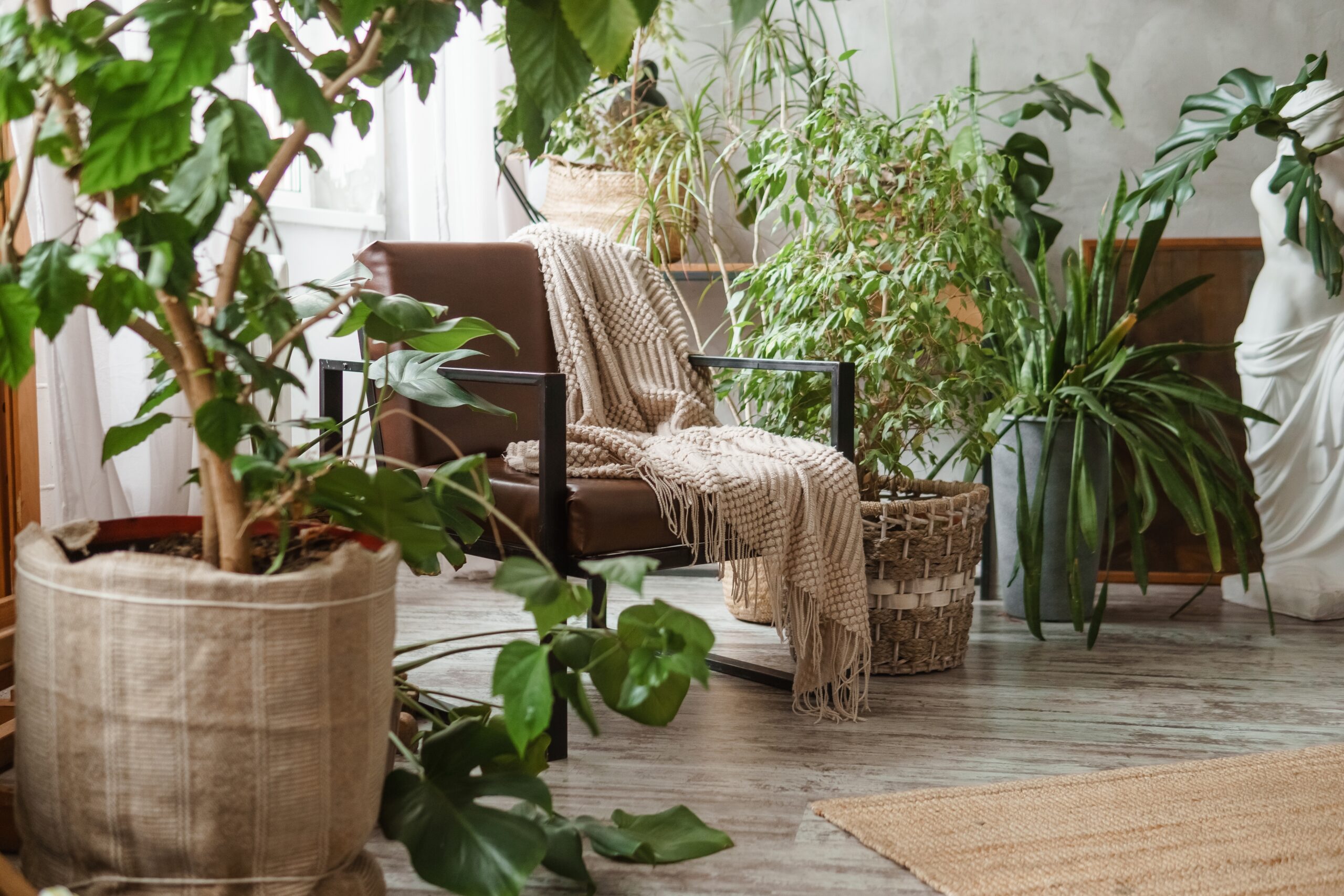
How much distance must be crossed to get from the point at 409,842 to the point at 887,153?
5.34 feet

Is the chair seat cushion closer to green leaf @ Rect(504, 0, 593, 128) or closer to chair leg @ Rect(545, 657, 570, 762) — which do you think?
chair leg @ Rect(545, 657, 570, 762)

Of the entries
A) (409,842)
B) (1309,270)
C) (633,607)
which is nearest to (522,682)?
(633,607)

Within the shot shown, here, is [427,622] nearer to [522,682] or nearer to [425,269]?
[425,269]

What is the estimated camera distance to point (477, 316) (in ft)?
7.65

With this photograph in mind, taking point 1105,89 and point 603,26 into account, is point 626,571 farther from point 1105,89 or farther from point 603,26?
point 1105,89

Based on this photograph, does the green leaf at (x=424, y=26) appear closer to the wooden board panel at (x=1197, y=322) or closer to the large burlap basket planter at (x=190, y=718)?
the large burlap basket planter at (x=190, y=718)

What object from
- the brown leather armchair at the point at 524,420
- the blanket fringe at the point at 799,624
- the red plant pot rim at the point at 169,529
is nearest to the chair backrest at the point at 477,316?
the brown leather armchair at the point at 524,420

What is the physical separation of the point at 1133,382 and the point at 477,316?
4.75ft

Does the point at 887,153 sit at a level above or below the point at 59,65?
above

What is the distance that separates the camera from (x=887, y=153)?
238 centimetres

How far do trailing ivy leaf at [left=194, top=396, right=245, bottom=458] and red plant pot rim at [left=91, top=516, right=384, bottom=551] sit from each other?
210 millimetres

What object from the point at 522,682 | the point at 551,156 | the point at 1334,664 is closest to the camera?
the point at 522,682

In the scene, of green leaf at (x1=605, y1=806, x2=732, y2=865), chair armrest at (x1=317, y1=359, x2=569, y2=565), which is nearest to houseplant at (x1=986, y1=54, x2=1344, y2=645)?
chair armrest at (x1=317, y1=359, x2=569, y2=565)

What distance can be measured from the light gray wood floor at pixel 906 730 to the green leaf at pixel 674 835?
3cm
